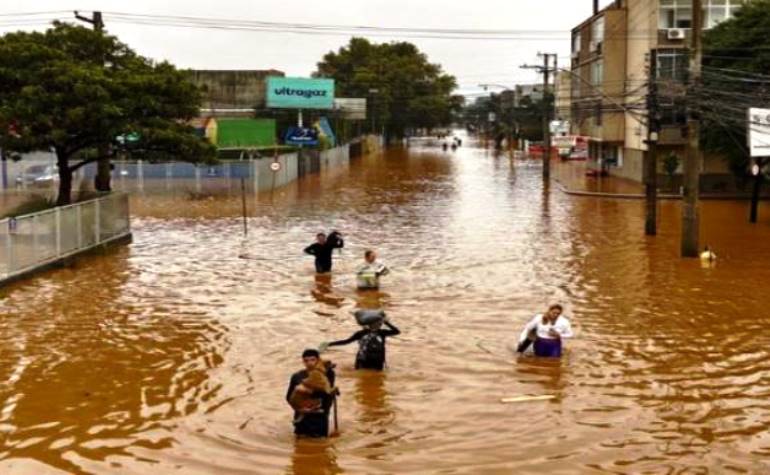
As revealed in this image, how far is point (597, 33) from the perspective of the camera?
5803 centimetres

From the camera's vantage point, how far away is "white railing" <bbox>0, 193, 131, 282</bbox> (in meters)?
20.7

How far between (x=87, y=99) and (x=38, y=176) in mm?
27569

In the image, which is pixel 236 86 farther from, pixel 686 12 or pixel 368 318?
pixel 368 318

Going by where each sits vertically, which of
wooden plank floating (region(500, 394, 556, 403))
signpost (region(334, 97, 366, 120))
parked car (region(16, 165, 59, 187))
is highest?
signpost (region(334, 97, 366, 120))

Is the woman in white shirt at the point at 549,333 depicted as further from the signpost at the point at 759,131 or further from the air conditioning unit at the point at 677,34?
the air conditioning unit at the point at 677,34

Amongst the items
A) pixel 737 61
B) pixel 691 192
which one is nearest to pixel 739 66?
pixel 737 61

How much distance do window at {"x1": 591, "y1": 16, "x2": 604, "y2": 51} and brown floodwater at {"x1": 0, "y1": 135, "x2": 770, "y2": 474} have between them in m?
29.4

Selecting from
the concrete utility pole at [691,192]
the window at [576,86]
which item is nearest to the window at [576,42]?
the window at [576,86]

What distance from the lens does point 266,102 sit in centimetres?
7881

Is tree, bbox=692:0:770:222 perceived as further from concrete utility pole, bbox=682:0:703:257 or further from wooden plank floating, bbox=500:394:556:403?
wooden plank floating, bbox=500:394:556:403

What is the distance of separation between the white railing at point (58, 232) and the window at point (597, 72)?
35535 mm

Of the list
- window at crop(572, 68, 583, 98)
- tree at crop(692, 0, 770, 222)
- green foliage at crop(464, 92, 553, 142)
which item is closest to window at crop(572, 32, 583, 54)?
window at crop(572, 68, 583, 98)

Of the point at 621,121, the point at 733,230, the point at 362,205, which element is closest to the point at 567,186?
the point at 621,121

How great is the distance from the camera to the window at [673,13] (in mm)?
49844
